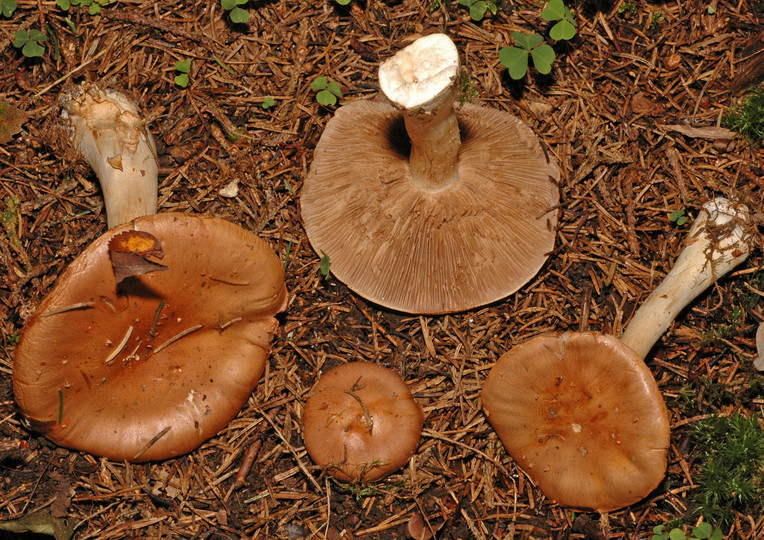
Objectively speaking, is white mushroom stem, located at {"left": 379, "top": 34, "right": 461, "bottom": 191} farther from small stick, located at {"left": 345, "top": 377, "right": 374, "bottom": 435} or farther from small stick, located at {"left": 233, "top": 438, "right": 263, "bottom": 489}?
small stick, located at {"left": 233, "top": 438, "right": 263, "bottom": 489}

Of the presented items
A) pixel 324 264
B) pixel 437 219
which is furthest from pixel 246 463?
pixel 437 219

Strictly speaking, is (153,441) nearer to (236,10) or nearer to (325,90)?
(325,90)

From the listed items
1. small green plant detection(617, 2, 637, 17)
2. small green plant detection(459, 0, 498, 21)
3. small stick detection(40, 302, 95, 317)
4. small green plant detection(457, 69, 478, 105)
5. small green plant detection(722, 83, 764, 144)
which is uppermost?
small green plant detection(459, 0, 498, 21)

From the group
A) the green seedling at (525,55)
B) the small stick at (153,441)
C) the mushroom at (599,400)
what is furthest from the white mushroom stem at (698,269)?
the small stick at (153,441)

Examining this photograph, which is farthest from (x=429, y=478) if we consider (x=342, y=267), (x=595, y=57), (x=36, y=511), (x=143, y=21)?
(x=143, y=21)

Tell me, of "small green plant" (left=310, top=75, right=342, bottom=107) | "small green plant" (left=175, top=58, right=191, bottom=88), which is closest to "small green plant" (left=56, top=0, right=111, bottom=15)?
"small green plant" (left=175, top=58, right=191, bottom=88)

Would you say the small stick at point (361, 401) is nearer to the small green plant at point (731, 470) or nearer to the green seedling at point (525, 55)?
the small green plant at point (731, 470)
